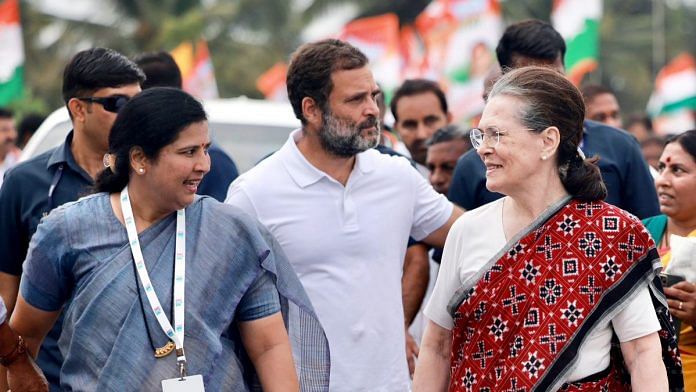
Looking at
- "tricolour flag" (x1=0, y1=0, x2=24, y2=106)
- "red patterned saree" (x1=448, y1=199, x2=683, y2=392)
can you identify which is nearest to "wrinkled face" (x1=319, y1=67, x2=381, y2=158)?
"red patterned saree" (x1=448, y1=199, x2=683, y2=392)

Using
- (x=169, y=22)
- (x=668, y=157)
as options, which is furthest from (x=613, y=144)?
(x=169, y=22)

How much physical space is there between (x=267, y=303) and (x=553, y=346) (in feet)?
3.22

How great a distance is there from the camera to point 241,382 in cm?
475

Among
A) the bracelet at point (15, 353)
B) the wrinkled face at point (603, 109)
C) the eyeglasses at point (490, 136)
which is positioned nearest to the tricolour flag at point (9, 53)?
the wrinkled face at point (603, 109)

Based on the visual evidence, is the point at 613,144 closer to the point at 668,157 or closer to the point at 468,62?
the point at 668,157

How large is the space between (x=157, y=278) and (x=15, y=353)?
64 cm

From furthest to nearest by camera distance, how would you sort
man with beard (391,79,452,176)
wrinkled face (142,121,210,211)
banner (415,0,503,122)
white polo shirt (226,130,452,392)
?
banner (415,0,503,122)
man with beard (391,79,452,176)
white polo shirt (226,130,452,392)
wrinkled face (142,121,210,211)

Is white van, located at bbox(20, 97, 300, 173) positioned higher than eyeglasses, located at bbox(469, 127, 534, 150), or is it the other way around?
eyeglasses, located at bbox(469, 127, 534, 150)

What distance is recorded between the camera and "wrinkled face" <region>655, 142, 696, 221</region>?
5.98 meters

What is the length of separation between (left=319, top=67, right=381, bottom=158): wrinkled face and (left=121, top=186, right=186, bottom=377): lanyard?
1062mm

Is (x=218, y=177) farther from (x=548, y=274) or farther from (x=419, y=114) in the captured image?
(x=419, y=114)

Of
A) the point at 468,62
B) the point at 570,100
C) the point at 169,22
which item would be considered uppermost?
the point at 570,100

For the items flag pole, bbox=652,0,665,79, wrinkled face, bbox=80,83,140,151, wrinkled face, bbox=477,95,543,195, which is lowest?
flag pole, bbox=652,0,665,79

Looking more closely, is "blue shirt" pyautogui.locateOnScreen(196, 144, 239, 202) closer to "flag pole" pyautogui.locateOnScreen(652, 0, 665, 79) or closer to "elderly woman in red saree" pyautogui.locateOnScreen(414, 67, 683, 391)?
"elderly woman in red saree" pyautogui.locateOnScreen(414, 67, 683, 391)
